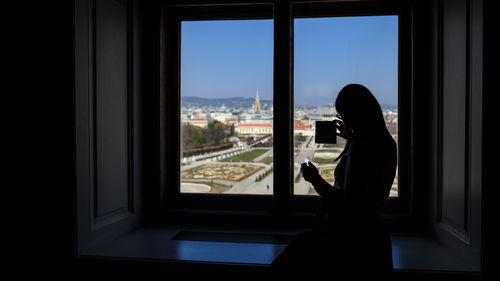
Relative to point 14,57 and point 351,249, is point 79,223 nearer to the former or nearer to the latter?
point 14,57

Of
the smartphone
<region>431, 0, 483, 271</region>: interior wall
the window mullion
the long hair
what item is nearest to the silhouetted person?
the long hair

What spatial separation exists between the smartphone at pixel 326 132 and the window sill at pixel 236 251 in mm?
628

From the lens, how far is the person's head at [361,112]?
137 cm

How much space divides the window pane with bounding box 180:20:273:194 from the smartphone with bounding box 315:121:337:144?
668 mm

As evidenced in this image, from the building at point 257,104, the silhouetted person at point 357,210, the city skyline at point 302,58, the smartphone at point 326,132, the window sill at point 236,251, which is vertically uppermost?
the city skyline at point 302,58

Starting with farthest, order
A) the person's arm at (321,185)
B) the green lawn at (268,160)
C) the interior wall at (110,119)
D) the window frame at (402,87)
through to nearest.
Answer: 1. the green lawn at (268,160)
2. the window frame at (402,87)
3. the interior wall at (110,119)
4. the person's arm at (321,185)

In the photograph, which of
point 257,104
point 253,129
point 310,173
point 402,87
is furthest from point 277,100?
point 310,173

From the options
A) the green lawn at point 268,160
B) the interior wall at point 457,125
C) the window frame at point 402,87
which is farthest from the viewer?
the green lawn at point 268,160

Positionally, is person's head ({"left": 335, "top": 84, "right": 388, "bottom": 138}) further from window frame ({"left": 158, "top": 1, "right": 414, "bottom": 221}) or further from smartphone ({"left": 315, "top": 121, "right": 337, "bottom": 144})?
window frame ({"left": 158, "top": 1, "right": 414, "bottom": 221})

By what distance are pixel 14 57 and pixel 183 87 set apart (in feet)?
3.23

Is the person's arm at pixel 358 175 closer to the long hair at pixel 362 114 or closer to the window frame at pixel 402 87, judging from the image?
the long hair at pixel 362 114

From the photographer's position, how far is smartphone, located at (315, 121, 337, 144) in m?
1.76

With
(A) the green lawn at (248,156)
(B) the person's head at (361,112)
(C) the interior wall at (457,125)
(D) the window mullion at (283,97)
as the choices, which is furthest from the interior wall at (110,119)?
(C) the interior wall at (457,125)

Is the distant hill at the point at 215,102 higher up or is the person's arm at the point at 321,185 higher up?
the distant hill at the point at 215,102
